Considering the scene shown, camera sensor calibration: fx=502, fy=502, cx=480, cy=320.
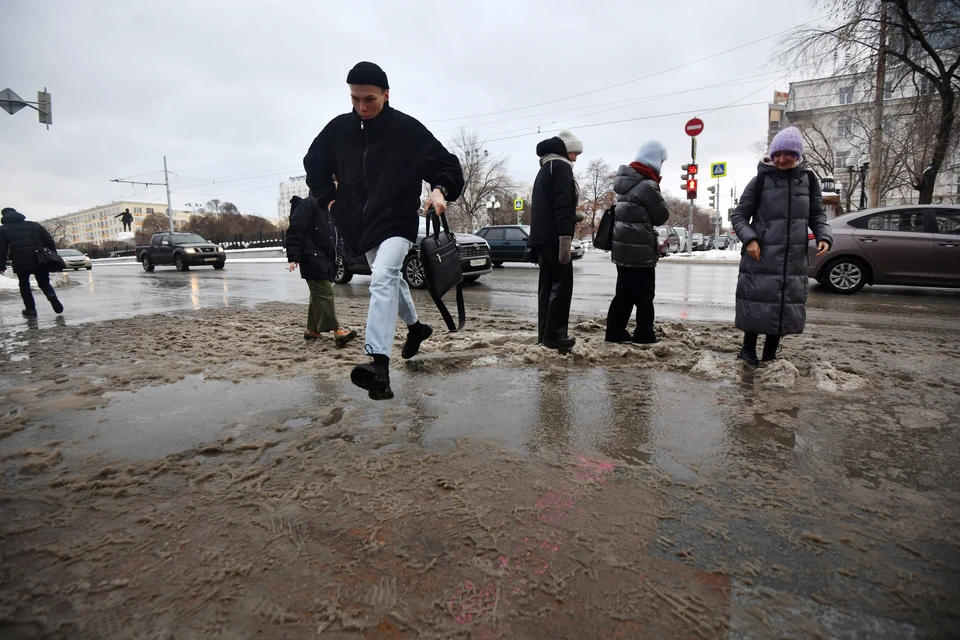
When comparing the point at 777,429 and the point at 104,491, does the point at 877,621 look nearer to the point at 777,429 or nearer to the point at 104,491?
the point at 777,429

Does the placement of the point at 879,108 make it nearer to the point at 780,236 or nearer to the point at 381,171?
the point at 780,236

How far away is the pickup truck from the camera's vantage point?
71.6 ft

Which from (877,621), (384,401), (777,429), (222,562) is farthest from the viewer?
(384,401)

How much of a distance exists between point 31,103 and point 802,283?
978 inches

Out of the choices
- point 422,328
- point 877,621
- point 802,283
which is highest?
point 802,283

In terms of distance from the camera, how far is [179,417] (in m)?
3.06

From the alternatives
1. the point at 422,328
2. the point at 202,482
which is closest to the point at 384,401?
the point at 422,328

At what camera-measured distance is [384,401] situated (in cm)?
327

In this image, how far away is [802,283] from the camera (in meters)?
3.85

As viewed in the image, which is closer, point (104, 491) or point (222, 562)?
point (222, 562)

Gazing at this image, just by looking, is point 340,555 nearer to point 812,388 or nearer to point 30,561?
point 30,561

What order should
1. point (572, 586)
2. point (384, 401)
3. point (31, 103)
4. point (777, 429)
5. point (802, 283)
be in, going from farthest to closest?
point (31, 103)
point (802, 283)
point (384, 401)
point (777, 429)
point (572, 586)

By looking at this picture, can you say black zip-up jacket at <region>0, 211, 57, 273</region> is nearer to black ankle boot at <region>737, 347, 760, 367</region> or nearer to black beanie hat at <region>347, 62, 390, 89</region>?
black beanie hat at <region>347, 62, 390, 89</region>

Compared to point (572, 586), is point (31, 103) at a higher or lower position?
higher
